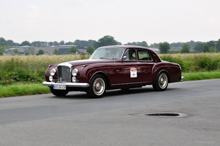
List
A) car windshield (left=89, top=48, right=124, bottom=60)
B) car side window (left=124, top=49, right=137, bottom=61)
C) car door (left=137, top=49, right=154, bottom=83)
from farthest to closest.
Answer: car door (left=137, top=49, right=154, bottom=83), car side window (left=124, top=49, right=137, bottom=61), car windshield (left=89, top=48, right=124, bottom=60)

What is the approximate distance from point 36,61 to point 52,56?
276 cm

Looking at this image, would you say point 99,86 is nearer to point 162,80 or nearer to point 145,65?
point 145,65

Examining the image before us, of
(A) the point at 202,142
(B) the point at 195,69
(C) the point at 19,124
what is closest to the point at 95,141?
(A) the point at 202,142

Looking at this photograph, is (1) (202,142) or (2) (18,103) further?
(2) (18,103)

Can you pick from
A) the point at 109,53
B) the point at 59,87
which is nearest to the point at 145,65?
the point at 109,53

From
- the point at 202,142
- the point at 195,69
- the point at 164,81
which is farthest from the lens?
the point at 195,69

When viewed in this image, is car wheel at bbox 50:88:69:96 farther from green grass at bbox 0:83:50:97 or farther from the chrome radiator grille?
green grass at bbox 0:83:50:97

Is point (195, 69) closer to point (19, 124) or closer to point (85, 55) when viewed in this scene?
point (85, 55)

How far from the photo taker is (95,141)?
5758mm

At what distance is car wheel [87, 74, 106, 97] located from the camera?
11.8 meters

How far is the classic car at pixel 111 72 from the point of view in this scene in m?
11.8

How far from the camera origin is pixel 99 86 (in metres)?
12.2

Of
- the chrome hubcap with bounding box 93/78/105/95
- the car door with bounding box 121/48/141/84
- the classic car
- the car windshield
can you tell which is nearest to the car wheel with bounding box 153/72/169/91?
the classic car

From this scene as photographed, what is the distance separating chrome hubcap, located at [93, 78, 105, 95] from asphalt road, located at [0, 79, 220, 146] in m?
1.13
